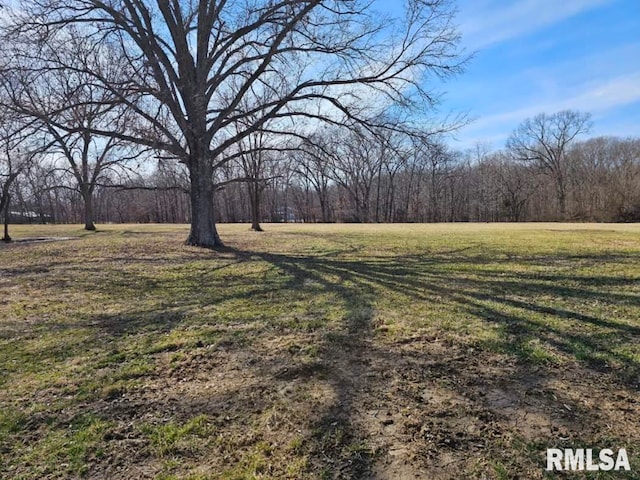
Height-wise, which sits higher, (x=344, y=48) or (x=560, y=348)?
(x=344, y=48)

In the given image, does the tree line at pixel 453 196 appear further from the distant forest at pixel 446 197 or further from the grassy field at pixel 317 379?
the grassy field at pixel 317 379

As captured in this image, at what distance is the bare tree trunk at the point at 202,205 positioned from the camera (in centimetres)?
1273

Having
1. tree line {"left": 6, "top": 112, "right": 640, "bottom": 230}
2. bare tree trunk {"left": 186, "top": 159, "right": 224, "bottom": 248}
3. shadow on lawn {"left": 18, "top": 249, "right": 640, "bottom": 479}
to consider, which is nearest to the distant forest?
tree line {"left": 6, "top": 112, "right": 640, "bottom": 230}

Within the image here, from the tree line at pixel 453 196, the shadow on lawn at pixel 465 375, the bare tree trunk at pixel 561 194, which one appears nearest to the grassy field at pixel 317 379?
the shadow on lawn at pixel 465 375

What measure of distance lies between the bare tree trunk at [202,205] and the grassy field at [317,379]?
6548mm

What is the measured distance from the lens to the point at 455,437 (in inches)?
92.0

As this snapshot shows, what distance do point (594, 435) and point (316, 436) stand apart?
167 cm

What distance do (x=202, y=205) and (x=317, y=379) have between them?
1082 cm

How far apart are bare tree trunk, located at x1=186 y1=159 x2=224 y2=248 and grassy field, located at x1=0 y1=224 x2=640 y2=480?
6.55 meters

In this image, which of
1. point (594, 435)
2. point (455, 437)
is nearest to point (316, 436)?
point (455, 437)

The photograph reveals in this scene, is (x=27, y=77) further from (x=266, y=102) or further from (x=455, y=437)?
(x=455, y=437)

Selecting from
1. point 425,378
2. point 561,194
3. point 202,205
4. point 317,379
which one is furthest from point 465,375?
point 561,194

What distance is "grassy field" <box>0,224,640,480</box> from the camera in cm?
221

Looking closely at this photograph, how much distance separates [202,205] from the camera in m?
13.0
